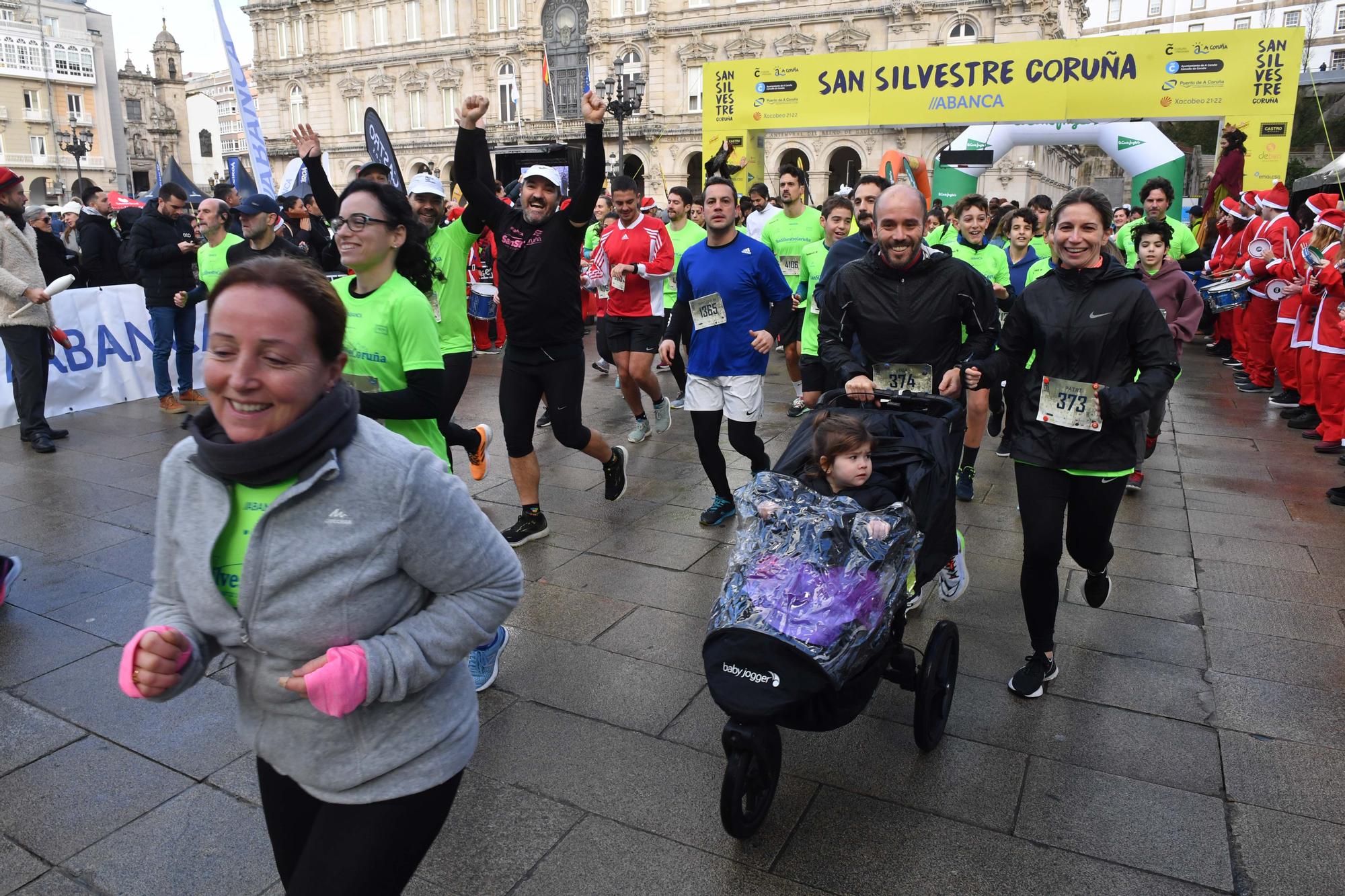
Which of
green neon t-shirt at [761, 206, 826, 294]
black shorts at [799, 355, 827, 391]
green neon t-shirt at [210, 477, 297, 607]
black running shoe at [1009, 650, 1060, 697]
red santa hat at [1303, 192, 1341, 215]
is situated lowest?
black running shoe at [1009, 650, 1060, 697]

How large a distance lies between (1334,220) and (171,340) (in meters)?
10.8

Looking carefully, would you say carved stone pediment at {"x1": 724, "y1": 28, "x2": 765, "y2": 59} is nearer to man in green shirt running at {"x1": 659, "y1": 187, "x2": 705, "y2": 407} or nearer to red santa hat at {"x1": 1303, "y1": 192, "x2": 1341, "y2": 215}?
red santa hat at {"x1": 1303, "y1": 192, "x2": 1341, "y2": 215}

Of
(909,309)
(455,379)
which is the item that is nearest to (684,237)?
(455,379)

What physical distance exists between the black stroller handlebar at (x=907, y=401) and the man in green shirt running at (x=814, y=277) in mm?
2715

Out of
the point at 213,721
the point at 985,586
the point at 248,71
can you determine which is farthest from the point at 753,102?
the point at 248,71

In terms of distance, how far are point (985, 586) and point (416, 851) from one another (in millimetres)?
3718

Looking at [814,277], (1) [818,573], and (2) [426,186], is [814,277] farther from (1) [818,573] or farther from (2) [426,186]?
(1) [818,573]

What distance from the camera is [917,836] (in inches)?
111

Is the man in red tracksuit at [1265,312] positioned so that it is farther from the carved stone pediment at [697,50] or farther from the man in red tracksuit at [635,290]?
the carved stone pediment at [697,50]

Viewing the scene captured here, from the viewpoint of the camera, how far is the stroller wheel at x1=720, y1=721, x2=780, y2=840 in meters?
2.59

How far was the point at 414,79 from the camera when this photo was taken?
219ft

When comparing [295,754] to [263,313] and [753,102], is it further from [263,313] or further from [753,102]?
[753,102]

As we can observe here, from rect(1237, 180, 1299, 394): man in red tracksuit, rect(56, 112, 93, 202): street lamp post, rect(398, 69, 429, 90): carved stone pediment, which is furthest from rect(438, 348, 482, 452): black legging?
rect(56, 112, 93, 202): street lamp post

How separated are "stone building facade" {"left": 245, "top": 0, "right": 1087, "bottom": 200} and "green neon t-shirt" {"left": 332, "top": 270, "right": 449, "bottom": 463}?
46.2 m
